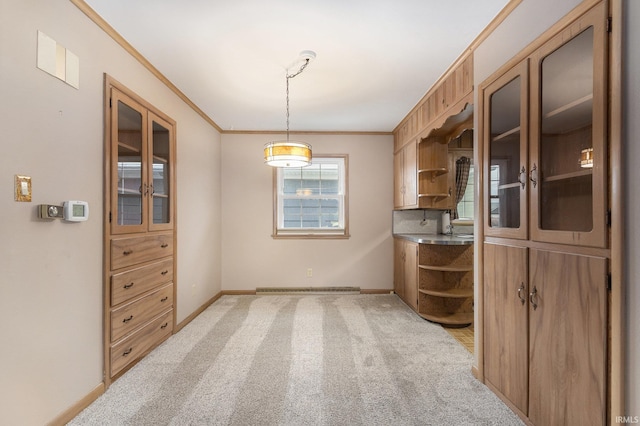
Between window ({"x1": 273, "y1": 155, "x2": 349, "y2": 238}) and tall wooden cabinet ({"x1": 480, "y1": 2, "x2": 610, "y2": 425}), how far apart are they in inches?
120

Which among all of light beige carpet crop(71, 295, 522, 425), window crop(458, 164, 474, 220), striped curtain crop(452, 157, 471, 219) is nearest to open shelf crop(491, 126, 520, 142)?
light beige carpet crop(71, 295, 522, 425)

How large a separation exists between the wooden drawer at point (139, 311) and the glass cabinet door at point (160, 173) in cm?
66

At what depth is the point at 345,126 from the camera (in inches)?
188

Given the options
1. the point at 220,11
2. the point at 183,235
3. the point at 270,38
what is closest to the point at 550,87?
the point at 270,38

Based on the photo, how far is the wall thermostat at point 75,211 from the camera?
1.87 m

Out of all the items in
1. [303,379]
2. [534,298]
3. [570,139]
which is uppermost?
[570,139]

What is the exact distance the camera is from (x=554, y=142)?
1.65 m

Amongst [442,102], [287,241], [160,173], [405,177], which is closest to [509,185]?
[442,102]

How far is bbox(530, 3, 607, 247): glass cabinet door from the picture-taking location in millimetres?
1370

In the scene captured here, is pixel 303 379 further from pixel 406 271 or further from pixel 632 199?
pixel 406 271

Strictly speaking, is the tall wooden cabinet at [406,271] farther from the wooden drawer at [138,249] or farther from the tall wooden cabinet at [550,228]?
the wooden drawer at [138,249]

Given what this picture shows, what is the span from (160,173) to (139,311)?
1.29 meters

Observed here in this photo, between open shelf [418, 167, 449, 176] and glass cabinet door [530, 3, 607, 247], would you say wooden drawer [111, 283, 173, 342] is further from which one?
open shelf [418, 167, 449, 176]

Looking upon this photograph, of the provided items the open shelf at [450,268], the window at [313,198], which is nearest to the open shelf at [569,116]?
the open shelf at [450,268]
